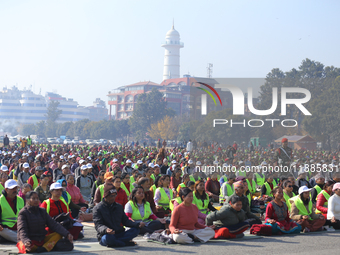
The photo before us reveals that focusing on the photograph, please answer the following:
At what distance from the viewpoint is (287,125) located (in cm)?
1898

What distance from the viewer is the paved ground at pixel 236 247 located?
7054 millimetres

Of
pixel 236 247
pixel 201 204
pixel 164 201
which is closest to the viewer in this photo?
pixel 236 247

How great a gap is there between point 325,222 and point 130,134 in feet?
272

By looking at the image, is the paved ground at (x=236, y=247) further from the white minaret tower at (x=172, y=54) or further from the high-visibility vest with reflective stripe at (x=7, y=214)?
the white minaret tower at (x=172, y=54)

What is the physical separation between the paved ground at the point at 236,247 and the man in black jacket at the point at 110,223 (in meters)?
0.14

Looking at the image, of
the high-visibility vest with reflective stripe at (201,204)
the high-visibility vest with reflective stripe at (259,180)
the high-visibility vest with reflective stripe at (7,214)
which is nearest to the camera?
the high-visibility vest with reflective stripe at (7,214)

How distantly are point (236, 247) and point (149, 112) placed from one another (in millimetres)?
75874

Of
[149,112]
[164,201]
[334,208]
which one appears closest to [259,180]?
[164,201]

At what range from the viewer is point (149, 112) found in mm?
83062

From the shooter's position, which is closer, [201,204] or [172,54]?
[201,204]

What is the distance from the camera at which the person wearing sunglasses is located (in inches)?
365

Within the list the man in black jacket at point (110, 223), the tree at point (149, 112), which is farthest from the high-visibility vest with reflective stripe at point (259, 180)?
the tree at point (149, 112)

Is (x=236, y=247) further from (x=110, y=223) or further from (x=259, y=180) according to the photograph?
(x=259, y=180)

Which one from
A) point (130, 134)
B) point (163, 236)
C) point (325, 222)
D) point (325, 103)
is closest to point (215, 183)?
point (325, 222)
